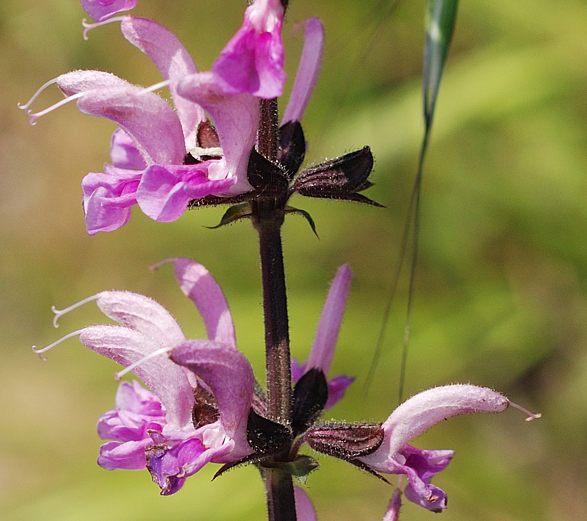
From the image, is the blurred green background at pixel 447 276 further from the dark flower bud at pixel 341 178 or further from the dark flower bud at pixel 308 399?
the dark flower bud at pixel 341 178

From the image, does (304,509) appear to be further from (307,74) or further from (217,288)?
(307,74)

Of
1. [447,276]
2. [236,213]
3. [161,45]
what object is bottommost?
[447,276]

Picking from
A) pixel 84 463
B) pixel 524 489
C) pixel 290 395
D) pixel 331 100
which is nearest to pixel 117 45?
pixel 331 100

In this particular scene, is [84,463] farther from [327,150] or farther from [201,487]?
[327,150]

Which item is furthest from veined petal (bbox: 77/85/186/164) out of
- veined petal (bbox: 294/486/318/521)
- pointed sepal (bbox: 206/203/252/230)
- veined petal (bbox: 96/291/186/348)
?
veined petal (bbox: 294/486/318/521)

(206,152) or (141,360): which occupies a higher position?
(206,152)

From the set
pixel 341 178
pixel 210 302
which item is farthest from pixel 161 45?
pixel 210 302

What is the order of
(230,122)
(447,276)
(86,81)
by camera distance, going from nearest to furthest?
(230,122) → (86,81) → (447,276)

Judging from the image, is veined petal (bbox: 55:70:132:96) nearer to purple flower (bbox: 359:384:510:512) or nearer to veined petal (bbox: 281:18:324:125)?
veined petal (bbox: 281:18:324:125)
